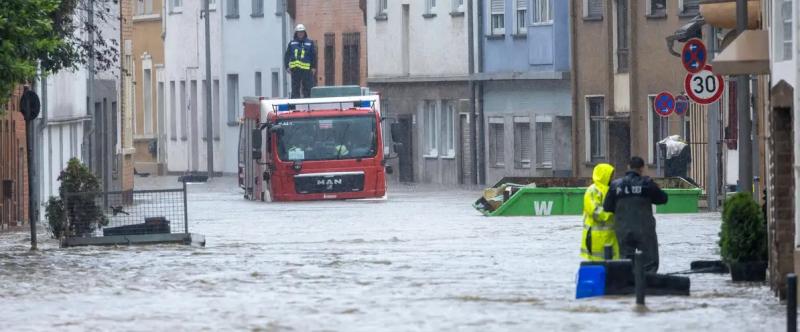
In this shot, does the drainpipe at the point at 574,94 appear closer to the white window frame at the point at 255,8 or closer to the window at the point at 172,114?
the white window frame at the point at 255,8

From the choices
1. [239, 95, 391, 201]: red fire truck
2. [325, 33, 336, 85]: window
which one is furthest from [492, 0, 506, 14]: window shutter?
[239, 95, 391, 201]: red fire truck

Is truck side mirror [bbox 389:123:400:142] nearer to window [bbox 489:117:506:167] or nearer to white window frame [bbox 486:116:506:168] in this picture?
white window frame [bbox 486:116:506:168]

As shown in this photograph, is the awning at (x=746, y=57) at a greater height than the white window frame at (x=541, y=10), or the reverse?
the white window frame at (x=541, y=10)

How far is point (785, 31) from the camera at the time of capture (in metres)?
19.5

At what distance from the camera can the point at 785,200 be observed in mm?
19406

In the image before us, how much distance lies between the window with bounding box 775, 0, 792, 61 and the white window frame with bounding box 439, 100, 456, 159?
4903cm

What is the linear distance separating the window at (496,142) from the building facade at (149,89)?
2592 centimetres

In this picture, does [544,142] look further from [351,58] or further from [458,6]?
[351,58]

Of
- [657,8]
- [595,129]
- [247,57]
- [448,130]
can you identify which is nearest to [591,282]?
[657,8]

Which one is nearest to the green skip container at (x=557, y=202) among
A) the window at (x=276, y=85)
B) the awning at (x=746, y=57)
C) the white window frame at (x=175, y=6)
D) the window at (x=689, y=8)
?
the window at (x=689, y=8)

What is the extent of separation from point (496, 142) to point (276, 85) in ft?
57.7

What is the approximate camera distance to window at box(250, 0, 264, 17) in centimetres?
8302

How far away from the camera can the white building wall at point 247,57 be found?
8181 centimetres

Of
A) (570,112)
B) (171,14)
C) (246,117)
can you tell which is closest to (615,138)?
(570,112)
